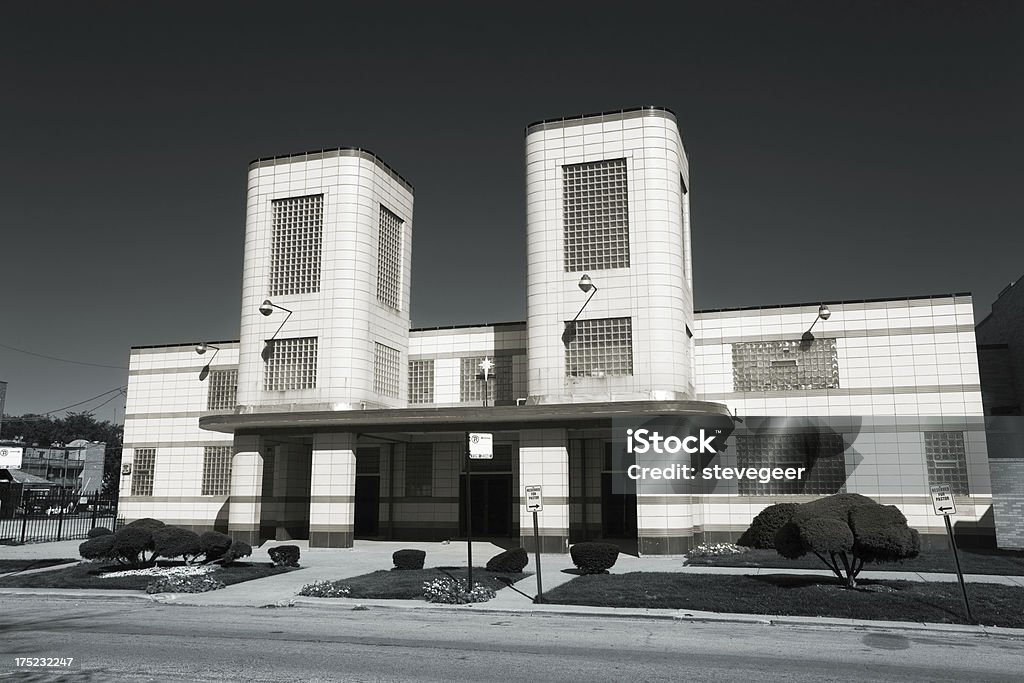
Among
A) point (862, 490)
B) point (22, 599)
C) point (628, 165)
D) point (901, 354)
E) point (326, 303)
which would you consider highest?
point (628, 165)

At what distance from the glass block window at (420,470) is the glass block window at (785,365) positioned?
1475cm

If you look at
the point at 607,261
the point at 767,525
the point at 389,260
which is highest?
the point at 389,260

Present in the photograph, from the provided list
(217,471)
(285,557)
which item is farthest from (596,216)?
(217,471)

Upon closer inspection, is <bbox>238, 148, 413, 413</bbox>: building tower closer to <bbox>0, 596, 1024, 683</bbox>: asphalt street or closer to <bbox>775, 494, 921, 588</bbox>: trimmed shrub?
<bbox>0, 596, 1024, 683</bbox>: asphalt street

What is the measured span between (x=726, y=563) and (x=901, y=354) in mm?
12984

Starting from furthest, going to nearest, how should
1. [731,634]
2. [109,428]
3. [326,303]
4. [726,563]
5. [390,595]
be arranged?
[109,428], [326,303], [726,563], [390,595], [731,634]

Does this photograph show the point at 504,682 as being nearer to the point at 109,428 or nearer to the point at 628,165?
the point at 628,165

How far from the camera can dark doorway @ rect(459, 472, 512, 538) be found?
3856 cm

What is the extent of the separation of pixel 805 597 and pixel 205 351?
3411 centimetres

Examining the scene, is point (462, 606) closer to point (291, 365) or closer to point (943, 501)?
point (943, 501)

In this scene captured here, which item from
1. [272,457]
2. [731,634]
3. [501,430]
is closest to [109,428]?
[272,457]

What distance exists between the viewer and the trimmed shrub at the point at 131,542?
25.0m

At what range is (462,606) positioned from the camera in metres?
18.8

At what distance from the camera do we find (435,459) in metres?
39.0
